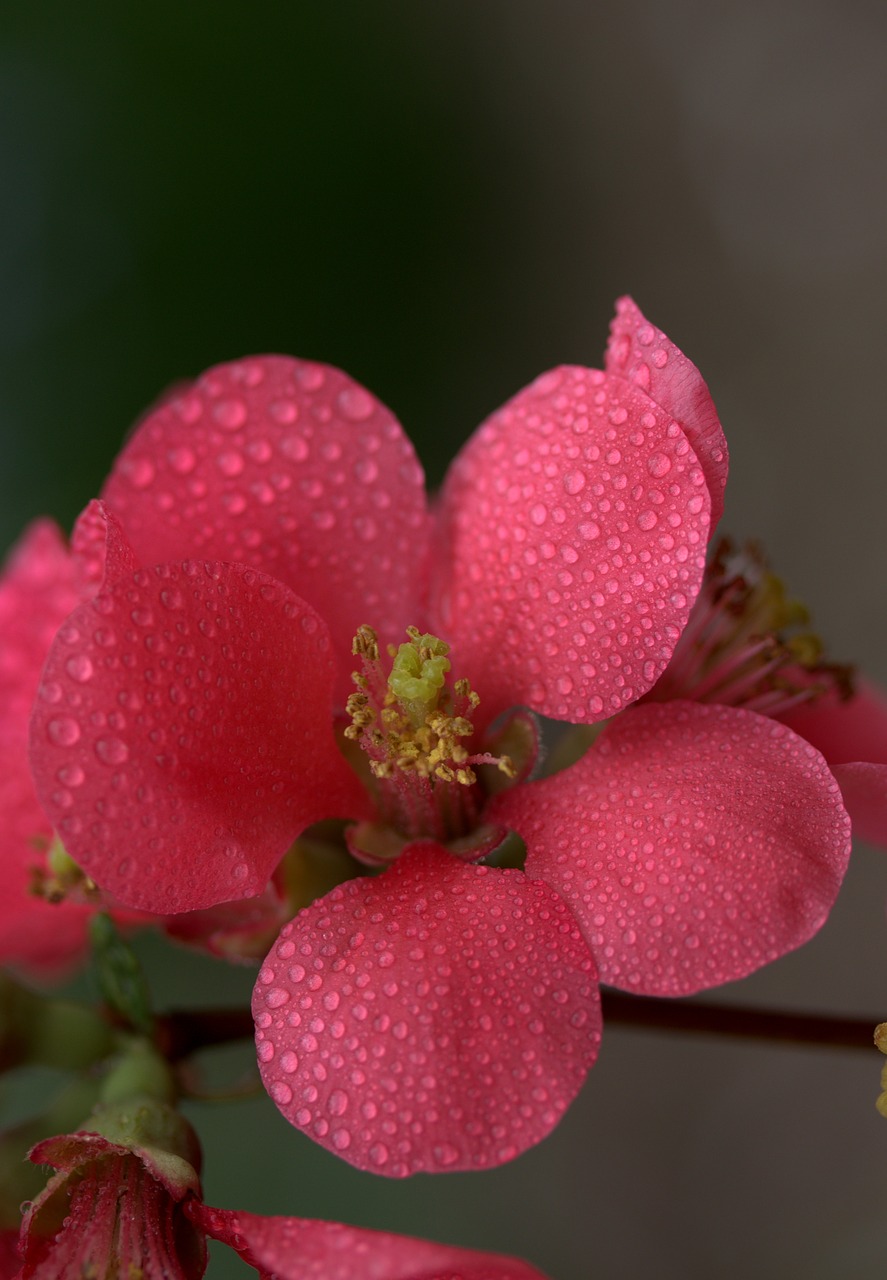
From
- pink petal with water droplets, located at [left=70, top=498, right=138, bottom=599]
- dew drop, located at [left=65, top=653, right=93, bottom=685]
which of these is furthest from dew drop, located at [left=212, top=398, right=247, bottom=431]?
dew drop, located at [left=65, top=653, right=93, bottom=685]

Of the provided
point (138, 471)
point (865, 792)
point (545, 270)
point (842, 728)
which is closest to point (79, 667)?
point (138, 471)

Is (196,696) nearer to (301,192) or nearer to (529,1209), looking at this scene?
(529,1209)

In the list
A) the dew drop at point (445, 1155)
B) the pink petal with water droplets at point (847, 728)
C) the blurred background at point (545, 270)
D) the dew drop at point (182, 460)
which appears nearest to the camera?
the dew drop at point (445, 1155)

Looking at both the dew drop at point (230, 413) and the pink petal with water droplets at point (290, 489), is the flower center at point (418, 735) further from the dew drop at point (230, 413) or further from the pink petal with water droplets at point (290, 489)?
the dew drop at point (230, 413)

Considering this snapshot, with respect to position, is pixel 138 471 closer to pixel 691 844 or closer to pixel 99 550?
pixel 99 550

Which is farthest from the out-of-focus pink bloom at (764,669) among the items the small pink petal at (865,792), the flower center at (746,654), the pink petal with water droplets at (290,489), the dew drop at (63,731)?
the dew drop at (63,731)

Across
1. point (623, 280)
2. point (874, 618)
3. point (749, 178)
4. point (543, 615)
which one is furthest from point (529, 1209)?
point (749, 178)

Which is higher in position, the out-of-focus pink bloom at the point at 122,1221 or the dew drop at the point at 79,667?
the dew drop at the point at 79,667
